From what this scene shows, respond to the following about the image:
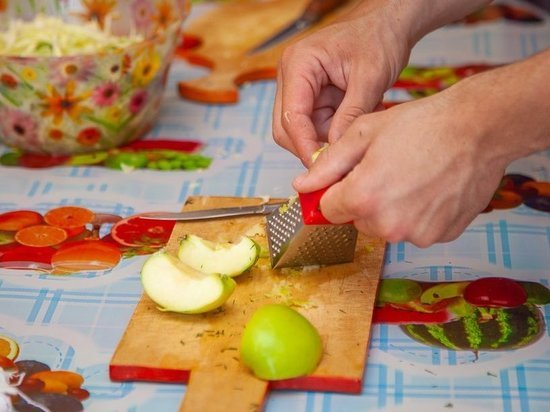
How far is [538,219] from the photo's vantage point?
6.26 ft

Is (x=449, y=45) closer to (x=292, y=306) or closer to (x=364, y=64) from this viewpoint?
(x=364, y=64)

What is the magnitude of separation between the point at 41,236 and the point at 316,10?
1.18 meters

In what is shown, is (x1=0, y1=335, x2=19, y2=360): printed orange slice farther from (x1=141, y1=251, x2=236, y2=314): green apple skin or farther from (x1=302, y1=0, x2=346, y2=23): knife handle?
(x1=302, y1=0, x2=346, y2=23): knife handle

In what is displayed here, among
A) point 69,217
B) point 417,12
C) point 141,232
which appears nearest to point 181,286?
point 141,232

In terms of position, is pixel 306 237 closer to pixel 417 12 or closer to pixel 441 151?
pixel 441 151

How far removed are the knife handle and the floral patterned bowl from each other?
49cm

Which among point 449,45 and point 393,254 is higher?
point 449,45

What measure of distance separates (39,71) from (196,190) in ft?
1.31

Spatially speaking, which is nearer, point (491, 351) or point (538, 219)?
point (491, 351)

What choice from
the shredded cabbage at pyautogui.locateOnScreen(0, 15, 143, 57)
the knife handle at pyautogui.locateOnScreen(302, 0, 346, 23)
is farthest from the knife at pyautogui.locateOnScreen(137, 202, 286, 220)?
the knife handle at pyautogui.locateOnScreen(302, 0, 346, 23)

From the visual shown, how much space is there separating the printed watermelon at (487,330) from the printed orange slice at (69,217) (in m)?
0.69

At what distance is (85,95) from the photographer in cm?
206

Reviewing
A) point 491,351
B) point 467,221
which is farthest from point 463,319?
point 467,221

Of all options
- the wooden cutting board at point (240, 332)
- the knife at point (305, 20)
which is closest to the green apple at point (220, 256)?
the wooden cutting board at point (240, 332)
